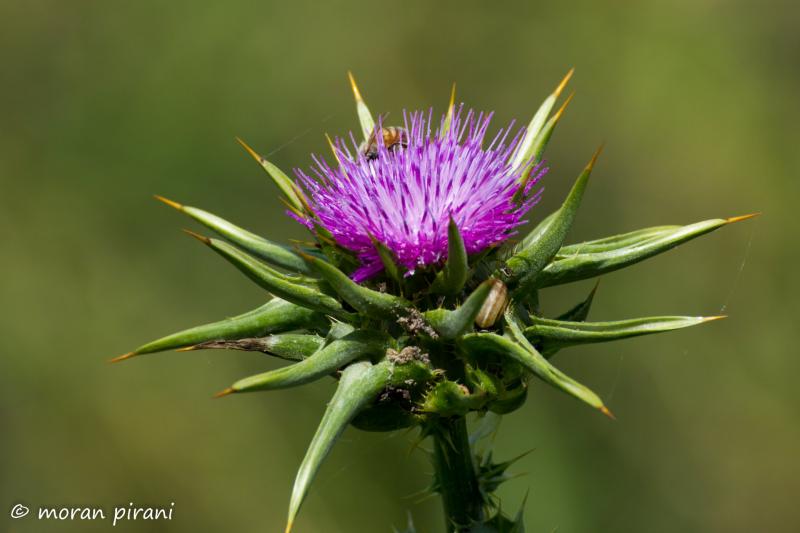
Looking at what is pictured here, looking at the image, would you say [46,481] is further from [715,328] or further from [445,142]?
[715,328]

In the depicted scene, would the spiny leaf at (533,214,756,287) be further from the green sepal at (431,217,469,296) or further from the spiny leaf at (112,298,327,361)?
the spiny leaf at (112,298,327,361)

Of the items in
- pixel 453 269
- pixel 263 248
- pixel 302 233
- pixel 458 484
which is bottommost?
pixel 458 484

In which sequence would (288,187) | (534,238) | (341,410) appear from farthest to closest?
1. (288,187)
2. (534,238)
3. (341,410)

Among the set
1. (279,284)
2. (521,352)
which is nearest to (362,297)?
(279,284)

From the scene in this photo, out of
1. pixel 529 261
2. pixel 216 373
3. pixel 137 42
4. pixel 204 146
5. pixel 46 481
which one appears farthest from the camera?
pixel 137 42

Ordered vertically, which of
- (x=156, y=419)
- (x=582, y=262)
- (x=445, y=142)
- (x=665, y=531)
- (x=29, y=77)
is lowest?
(x=665, y=531)

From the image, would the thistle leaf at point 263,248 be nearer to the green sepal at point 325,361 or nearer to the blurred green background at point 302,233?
the green sepal at point 325,361

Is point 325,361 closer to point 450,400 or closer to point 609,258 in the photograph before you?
point 450,400

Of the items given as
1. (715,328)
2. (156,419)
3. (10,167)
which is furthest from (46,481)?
(715,328)

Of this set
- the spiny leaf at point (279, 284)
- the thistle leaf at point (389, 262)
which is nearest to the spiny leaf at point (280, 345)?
the spiny leaf at point (279, 284)
